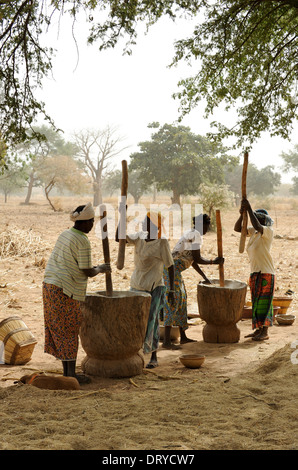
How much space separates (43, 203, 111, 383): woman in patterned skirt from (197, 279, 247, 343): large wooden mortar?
219cm

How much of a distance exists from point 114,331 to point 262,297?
8.33 ft

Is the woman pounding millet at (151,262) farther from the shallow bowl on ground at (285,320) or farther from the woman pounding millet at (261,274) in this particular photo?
the shallow bowl on ground at (285,320)

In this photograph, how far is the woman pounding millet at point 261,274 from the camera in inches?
251

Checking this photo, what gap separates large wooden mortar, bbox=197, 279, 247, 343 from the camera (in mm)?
6285

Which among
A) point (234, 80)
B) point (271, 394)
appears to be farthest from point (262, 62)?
point (271, 394)

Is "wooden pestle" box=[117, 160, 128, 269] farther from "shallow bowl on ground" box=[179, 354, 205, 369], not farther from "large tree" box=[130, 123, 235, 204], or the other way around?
"large tree" box=[130, 123, 235, 204]

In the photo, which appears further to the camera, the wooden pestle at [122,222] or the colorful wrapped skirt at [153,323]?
the colorful wrapped skirt at [153,323]

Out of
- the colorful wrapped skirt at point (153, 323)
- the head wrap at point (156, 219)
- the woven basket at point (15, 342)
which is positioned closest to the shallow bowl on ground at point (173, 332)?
the colorful wrapped skirt at point (153, 323)

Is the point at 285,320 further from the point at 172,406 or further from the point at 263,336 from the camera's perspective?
the point at 172,406

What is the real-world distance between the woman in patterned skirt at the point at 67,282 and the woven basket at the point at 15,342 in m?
0.77

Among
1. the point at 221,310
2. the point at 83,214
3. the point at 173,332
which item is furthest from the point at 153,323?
the point at 83,214

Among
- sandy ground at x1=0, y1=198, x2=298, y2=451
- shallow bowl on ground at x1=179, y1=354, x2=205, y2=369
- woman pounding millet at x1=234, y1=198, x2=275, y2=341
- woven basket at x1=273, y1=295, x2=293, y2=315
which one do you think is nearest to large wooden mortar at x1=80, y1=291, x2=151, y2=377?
sandy ground at x1=0, y1=198, x2=298, y2=451
